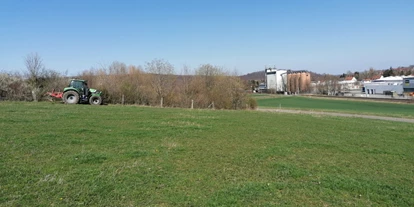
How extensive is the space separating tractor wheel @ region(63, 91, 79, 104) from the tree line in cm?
527

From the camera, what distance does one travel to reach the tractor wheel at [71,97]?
21.8m

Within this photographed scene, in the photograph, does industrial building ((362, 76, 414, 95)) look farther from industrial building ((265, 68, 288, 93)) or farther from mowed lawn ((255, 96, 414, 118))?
industrial building ((265, 68, 288, 93))

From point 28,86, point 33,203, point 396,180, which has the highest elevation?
point 28,86

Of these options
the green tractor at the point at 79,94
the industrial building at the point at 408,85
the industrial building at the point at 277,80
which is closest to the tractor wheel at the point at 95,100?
the green tractor at the point at 79,94

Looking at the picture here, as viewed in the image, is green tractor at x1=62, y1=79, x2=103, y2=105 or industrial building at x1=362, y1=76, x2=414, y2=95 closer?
green tractor at x1=62, y1=79, x2=103, y2=105

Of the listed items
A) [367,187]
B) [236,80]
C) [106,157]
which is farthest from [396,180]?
[236,80]

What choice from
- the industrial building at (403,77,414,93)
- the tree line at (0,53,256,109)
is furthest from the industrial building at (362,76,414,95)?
the tree line at (0,53,256,109)

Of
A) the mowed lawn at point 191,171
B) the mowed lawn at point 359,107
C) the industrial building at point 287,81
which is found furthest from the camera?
the industrial building at point 287,81

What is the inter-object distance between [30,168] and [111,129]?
486cm

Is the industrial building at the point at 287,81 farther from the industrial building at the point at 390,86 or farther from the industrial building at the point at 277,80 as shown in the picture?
the industrial building at the point at 390,86

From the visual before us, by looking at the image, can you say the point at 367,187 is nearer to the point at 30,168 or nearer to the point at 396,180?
the point at 396,180

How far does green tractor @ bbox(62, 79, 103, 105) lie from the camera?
861 inches

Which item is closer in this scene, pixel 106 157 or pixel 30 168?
pixel 30 168

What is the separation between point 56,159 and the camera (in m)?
5.60
